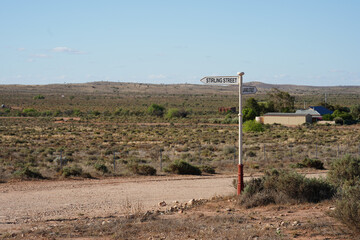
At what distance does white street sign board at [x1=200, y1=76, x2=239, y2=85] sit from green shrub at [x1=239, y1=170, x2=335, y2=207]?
2857 millimetres

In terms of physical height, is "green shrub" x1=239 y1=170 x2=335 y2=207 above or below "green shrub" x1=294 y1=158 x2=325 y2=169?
above

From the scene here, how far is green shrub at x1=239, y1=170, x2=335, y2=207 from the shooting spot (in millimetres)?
12727

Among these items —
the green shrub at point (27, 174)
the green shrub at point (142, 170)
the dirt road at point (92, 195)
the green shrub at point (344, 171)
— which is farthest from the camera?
the green shrub at point (142, 170)

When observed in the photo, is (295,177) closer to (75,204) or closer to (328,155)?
(75,204)

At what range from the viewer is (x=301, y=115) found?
70875 mm

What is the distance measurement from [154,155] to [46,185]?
13.4m

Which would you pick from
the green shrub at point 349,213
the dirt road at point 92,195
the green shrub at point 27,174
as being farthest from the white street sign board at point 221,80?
the green shrub at point 27,174

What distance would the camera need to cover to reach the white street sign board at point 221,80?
12.9 m

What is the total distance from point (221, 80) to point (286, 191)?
11.3 feet

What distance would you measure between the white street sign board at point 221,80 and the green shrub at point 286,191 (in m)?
2.86

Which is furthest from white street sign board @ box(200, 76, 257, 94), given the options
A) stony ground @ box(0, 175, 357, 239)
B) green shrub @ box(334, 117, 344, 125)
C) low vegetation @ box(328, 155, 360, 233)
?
green shrub @ box(334, 117, 344, 125)

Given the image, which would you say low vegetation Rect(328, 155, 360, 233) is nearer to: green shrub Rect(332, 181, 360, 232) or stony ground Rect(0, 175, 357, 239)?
green shrub Rect(332, 181, 360, 232)

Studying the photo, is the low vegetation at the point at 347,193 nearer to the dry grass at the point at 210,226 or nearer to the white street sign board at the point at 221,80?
the dry grass at the point at 210,226

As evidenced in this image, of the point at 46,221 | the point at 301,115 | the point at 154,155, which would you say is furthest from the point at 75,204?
the point at 301,115
